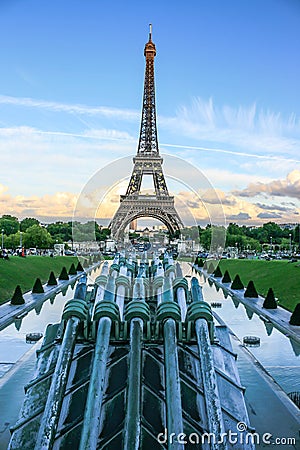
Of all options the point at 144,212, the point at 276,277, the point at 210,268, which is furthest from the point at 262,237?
the point at 276,277

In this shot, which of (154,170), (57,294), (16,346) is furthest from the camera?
(154,170)

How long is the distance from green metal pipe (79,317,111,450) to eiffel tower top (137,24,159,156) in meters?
49.3

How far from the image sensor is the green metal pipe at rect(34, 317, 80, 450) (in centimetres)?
464

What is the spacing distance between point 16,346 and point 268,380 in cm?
742

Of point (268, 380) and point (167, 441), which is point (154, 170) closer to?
point (268, 380)

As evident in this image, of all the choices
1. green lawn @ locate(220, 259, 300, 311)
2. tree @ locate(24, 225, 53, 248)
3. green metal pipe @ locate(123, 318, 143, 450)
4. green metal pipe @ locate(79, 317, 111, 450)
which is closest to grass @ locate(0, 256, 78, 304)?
green lawn @ locate(220, 259, 300, 311)

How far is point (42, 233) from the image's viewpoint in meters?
62.0

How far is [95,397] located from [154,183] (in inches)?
1859

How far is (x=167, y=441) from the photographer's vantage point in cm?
455

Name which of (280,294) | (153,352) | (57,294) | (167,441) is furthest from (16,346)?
(280,294)

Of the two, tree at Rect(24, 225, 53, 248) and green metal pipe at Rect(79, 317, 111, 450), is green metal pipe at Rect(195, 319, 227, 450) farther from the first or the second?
tree at Rect(24, 225, 53, 248)

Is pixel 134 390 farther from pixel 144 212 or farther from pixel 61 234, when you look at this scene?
pixel 61 234

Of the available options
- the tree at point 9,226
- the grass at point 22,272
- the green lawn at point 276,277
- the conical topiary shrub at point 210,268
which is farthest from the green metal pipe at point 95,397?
the tree at point 9,226
